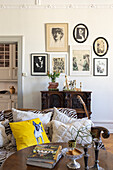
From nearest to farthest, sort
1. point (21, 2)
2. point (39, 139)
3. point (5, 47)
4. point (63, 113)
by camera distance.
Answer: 1. point (39, 139)
2. point (63, 113)
3. point (21, 2)
4. point (5, 47)

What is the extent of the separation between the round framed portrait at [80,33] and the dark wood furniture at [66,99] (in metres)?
1.42

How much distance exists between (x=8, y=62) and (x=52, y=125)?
443cm

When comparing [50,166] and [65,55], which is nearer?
[50,166]

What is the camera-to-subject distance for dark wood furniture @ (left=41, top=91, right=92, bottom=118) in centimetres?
427

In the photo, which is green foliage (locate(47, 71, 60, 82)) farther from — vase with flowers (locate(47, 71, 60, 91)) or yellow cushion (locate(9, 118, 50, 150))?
yellow cushion (locate(9, 118, 50, 150))

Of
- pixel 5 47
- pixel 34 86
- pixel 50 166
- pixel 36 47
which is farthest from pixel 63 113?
pixel 5 47

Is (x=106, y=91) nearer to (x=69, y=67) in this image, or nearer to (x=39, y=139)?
(x=69, y=67)

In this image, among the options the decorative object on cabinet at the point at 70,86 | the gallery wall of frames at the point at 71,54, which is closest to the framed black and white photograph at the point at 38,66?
the gallery wall of frames at the point at 71,54

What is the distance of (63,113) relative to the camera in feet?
8.67

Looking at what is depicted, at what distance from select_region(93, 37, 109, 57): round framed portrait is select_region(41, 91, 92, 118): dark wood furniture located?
120 cm

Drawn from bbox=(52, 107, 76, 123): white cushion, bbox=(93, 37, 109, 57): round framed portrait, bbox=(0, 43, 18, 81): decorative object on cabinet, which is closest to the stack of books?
bbox=(52, 107, 76, 123): white cushion

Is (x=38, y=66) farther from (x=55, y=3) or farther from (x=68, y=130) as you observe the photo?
(x=68, y=130)

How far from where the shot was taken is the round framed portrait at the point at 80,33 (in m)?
4.75

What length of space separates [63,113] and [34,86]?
7.62ft
